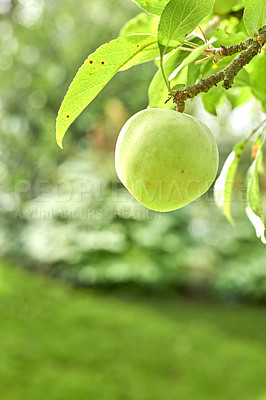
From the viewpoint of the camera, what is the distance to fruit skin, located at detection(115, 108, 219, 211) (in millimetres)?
312

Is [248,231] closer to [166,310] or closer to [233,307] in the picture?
[233,307]

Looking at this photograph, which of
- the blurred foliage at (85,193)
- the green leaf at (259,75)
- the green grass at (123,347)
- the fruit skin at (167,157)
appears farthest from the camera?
the blurred foliage at (85,193)

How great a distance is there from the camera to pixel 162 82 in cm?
42

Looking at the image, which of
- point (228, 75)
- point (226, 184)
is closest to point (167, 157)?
point (228, 75)

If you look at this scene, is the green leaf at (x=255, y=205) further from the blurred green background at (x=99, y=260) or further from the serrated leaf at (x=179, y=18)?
the blurred green background at (x=99, y=260)

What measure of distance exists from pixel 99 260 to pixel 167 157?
3.86m

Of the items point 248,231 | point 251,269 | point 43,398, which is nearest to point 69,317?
point 43,398

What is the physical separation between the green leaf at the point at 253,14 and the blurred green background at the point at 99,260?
77.1 inches

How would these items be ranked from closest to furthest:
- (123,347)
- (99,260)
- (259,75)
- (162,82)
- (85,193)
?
(162,82)
(259,75)
(123,347)
(99,260)
(85,193)

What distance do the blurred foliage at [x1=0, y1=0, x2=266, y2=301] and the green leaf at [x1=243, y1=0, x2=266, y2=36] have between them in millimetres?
3641

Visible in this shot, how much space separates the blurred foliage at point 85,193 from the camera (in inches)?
162

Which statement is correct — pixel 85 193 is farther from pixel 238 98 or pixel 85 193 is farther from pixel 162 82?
pixel 162 82

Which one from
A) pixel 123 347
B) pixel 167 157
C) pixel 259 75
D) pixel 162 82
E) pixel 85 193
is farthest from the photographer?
pixel 85 193

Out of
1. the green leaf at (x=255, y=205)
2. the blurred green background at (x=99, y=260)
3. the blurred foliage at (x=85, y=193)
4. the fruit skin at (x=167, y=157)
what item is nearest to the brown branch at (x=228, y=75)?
the fruit skin at (x=167, y=157)
